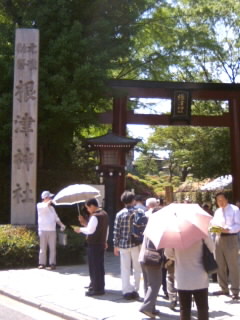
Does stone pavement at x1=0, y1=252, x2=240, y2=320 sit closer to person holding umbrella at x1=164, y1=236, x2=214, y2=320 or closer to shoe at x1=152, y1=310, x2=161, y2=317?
shoe at x1=152, y1=310, x2=161, y2=317

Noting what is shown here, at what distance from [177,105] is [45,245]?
425 inches

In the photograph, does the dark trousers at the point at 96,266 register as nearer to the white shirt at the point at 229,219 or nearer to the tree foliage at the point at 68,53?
the white shirt at the point at 229,219

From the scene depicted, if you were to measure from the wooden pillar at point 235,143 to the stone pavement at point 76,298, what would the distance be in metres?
11.3

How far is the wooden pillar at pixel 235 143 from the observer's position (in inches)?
835

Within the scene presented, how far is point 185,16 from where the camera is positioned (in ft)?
70.9

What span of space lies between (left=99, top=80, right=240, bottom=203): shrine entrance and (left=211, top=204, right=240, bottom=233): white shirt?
11023mm

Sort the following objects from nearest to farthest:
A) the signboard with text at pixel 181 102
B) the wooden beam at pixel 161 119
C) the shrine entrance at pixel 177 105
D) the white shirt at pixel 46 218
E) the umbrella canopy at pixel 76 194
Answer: the umbrella canopy at pixel 76 194 → the white shirt at pixel 46 218 → the shrine entrance at pixel 177 105 → the signboard with text at pixel 181 102 → the wooden beam at pixel 161 119

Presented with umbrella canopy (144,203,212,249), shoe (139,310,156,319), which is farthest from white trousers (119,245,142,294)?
umbrella canopy (144,203,212,249)

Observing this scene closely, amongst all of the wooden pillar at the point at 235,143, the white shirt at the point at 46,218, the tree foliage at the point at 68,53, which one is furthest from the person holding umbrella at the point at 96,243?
the wooden pillar at the point at 235,143

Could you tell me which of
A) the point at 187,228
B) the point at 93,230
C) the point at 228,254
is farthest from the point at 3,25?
the point at 187,228

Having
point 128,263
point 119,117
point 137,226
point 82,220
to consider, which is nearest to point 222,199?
point 137,226

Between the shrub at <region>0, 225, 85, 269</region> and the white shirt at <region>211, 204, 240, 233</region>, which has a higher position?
the white shirt at <region>211, 204, 240, 233</region>

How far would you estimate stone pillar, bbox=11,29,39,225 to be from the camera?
1405 centimetres

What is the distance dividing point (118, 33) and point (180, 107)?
415 cm
